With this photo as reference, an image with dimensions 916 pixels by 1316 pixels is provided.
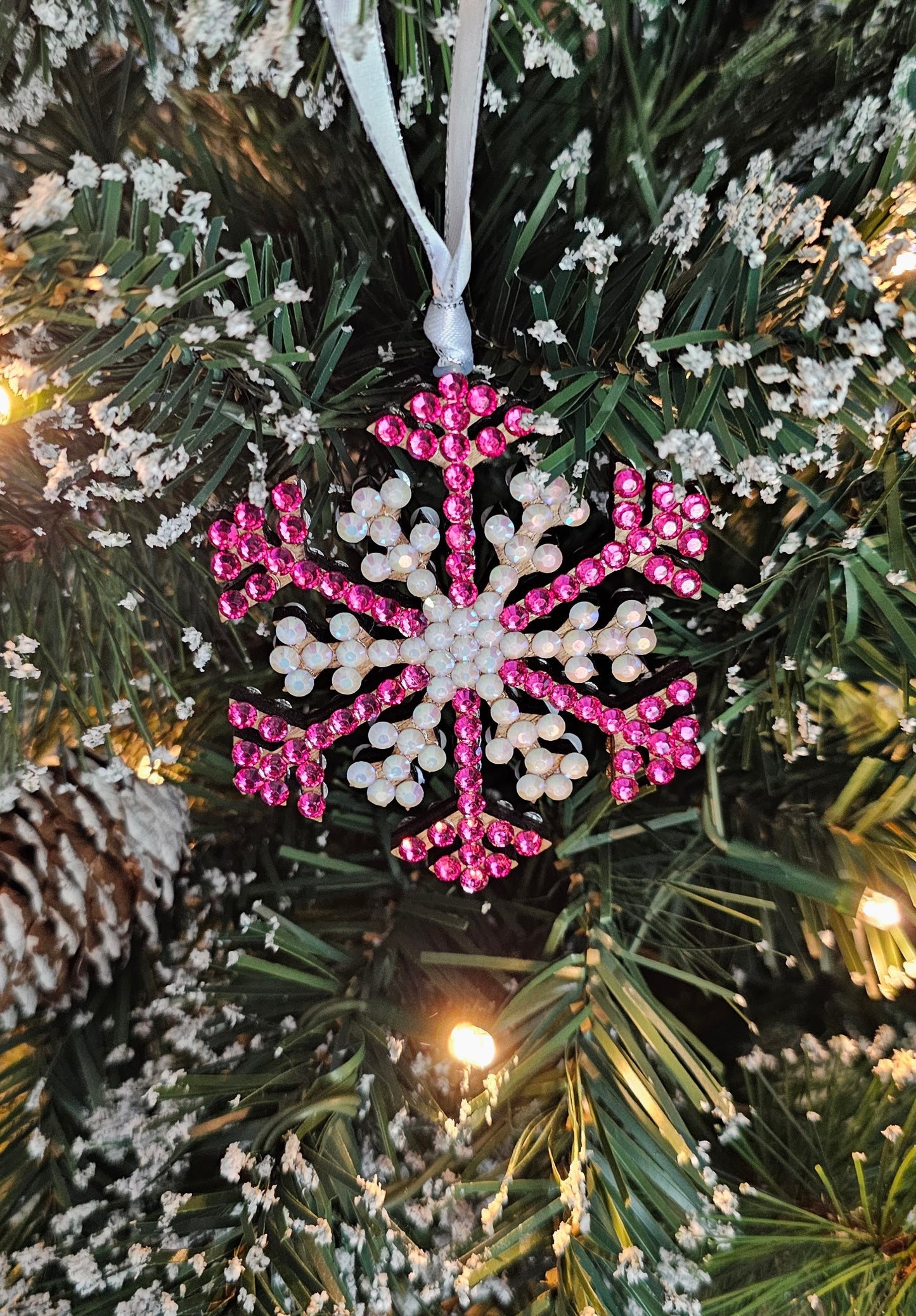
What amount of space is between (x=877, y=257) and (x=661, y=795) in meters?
0.29

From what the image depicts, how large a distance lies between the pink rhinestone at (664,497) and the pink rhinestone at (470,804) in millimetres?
184

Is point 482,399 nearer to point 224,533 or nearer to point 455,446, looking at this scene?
point 455,446

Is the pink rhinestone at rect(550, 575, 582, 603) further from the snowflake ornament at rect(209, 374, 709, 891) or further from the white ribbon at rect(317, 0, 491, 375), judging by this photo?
the white ribbon at rect(317, 0, 491, 375)

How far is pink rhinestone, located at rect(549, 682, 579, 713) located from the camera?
465 millimetres

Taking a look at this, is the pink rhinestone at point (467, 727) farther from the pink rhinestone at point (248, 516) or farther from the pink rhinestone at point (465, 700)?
the pink rhinestone at point (248, 516)

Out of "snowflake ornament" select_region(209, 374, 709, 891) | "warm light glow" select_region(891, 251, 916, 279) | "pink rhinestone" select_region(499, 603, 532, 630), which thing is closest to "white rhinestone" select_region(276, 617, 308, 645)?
"snowflake ornament" select_region(209, 374, 709, 891)

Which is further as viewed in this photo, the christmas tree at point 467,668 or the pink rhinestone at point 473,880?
the pink rhinestone at point 473,880

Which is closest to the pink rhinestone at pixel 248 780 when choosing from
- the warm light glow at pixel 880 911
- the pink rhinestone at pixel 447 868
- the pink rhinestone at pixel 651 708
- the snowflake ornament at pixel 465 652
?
the snowflake ornament at pixel 465 652

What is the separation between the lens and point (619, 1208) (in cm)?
34

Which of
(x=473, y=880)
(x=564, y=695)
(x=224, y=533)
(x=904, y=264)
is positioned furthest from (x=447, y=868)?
(x=904, y=264)

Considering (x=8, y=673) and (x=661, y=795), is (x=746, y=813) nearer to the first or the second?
(x=661, y=795)

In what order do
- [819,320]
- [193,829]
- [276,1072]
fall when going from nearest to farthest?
[819,320] < [276,1072] < [193,829]

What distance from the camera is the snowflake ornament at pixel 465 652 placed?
42cm

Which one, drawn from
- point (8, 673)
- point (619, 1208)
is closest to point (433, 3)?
point (8, 673)
